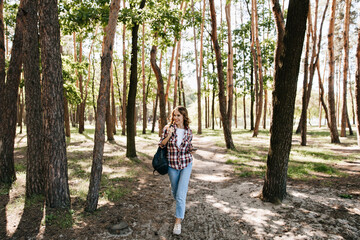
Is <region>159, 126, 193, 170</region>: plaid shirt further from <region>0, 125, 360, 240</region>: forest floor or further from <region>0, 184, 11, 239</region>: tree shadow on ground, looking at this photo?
<region>0, 184, 11, 239</region>: tree shadow on ground

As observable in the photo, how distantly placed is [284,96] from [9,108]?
6.56m

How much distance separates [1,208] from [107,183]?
250 centimetres

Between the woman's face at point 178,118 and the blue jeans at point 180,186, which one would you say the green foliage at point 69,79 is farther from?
the blue jeans at point 180,186

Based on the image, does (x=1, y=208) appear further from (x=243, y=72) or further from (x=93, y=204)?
(x=243, y=72)

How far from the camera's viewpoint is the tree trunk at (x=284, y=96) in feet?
13.9

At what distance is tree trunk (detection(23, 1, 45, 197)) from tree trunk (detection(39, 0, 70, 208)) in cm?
86

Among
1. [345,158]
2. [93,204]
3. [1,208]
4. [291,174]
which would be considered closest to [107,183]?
[93,204]

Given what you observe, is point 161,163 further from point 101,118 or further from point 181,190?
point 101,118

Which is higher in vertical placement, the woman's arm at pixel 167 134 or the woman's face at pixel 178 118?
the woman's face at pixel 178 118

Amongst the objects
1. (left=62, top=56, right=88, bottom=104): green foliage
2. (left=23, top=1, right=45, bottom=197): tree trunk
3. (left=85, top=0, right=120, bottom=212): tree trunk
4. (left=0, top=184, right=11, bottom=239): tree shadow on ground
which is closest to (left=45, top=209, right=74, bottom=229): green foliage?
(left=85, top=0, right=120, bottom=212): tree trunk

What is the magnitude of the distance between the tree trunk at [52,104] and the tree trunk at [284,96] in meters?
4.26

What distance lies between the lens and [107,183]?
6527 mm

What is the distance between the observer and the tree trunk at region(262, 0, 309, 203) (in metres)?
4.23

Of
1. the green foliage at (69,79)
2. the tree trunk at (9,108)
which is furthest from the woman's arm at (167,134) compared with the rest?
the green foliage at (69,79)
